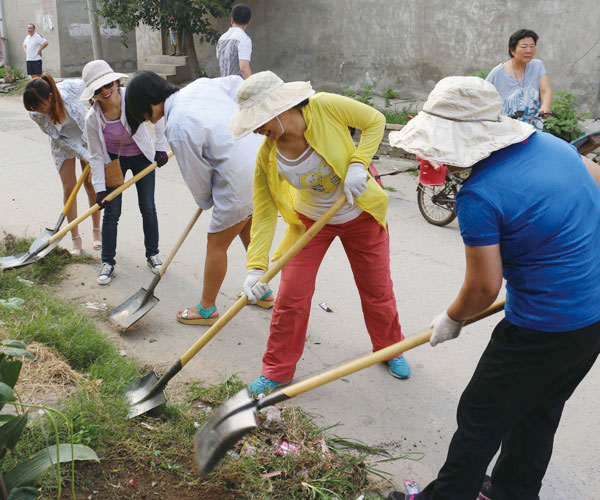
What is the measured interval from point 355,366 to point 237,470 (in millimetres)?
761

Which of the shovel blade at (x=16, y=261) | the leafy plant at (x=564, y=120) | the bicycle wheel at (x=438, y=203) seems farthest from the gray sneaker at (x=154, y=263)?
the leafy plant at (x=564, y=120)

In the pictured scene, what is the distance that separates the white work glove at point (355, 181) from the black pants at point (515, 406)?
3.39 ft

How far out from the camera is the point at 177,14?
1098 cm

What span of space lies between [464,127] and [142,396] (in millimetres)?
2180

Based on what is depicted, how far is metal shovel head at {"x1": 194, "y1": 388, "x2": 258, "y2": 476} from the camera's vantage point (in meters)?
2.52

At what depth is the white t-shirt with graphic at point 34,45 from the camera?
1469 centimetres

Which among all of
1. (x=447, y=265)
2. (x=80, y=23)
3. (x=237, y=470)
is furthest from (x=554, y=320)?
(x=80, y=23)

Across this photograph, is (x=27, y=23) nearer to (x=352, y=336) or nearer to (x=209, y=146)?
(x=209, y=146)

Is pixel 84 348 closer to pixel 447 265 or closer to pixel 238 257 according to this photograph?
pixel 238 257

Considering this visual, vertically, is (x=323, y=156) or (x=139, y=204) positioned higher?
(x=323, y=156)

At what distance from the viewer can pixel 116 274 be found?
16.5ft

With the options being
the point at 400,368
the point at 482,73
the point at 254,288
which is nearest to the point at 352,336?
the point at 400,368

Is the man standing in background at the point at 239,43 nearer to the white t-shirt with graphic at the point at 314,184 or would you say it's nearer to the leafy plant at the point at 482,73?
the leafy plant at the point at 482,73

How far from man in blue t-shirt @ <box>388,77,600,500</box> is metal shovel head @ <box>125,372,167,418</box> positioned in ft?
5.20
